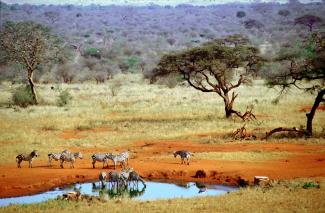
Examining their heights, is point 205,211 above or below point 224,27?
below

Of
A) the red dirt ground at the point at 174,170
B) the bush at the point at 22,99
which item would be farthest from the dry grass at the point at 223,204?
the bush at the point at 22,99

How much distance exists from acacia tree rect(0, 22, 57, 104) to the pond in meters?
29.2

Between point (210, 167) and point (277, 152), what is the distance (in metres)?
4.58

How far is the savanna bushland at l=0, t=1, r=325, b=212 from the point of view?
708 inches

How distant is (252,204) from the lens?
15.5m

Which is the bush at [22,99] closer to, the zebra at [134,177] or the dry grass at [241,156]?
the dry grass at [241,156]

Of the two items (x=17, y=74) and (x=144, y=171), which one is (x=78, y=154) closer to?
(x=144, y=171)

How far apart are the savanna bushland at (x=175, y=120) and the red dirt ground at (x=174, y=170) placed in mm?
43

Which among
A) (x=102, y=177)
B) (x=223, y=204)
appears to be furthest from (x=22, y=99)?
(x=223, y=204)

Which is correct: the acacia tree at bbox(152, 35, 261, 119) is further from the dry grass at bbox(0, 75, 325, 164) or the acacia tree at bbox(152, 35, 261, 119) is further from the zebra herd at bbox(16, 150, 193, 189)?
the zebra herd at bbox(16, 150, 193, 189)

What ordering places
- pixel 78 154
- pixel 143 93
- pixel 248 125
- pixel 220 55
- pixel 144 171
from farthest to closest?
pixel 143 93, pixel 220 55, pixel 248 125, pixel 78 154, pixel 144 171

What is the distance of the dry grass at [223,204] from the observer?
15.2m

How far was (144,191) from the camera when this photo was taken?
18953 millimetres

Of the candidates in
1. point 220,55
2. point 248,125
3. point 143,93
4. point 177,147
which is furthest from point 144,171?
point 143,93
